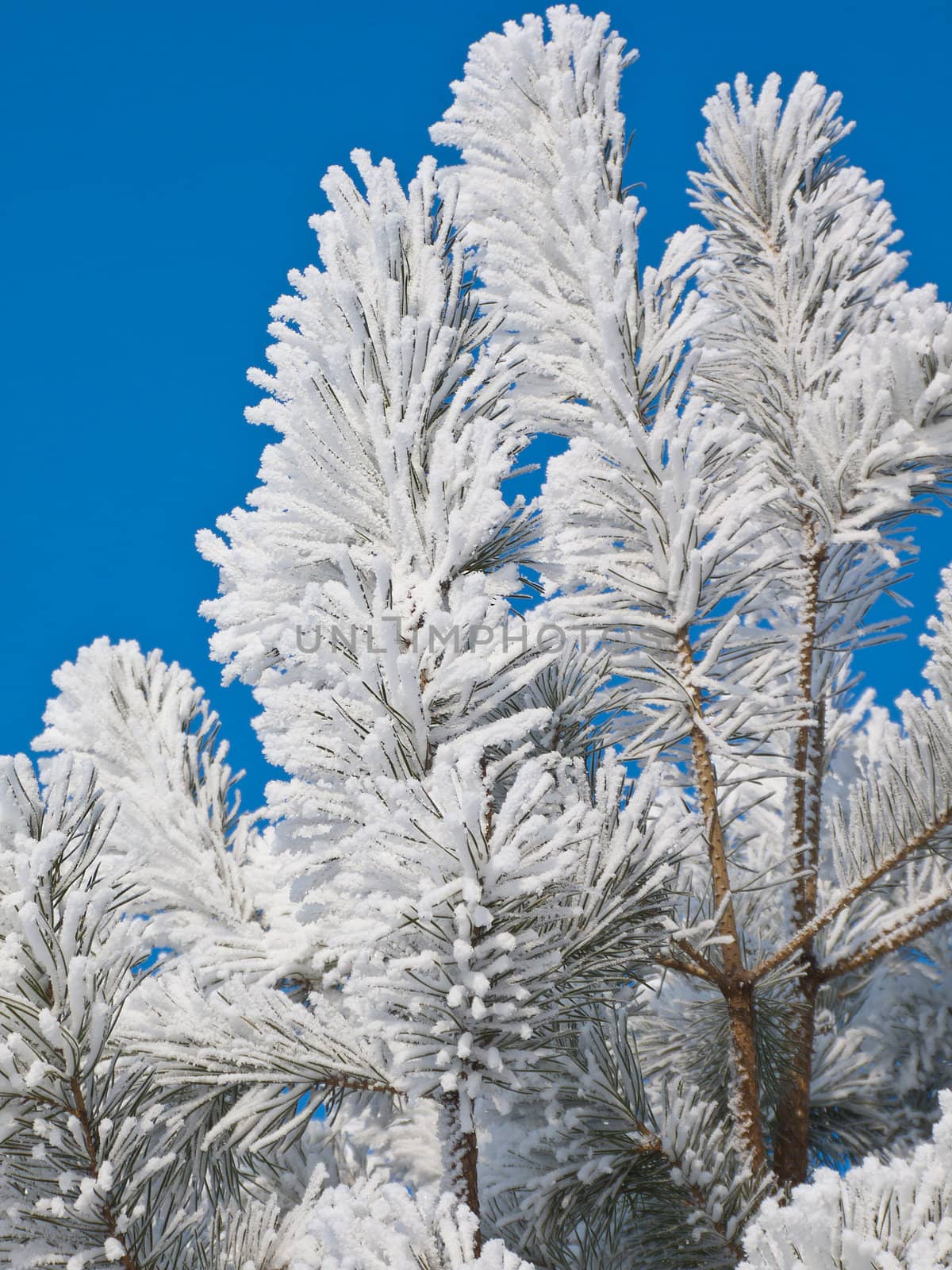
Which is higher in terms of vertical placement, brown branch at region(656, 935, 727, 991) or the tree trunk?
brown branch at region(656, 935, 727, 991)

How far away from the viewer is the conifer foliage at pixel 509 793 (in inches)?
45.3

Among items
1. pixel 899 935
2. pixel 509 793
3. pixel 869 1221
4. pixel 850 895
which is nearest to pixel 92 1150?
pixel 509 793

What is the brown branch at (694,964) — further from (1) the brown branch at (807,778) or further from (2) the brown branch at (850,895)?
(1) the brown branch at (807,778)

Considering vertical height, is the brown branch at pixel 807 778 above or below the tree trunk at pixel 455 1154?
above

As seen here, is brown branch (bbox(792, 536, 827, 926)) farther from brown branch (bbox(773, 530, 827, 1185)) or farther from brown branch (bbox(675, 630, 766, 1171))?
brown branch (bbox(675, 630, 766, 1171))

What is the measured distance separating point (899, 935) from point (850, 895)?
0.45ft

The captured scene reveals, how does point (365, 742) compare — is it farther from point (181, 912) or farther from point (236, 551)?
point (181, 912)

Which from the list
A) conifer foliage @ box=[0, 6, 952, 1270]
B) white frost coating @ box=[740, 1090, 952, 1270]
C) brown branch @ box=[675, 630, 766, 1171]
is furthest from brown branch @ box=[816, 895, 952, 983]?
white frost coating @ box=[740, 1090, 952, 1270]

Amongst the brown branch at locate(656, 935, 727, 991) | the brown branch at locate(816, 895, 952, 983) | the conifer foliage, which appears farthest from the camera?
the brown branch at locate(816, 895, 952, 983)

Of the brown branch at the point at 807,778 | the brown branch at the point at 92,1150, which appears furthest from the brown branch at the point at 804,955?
the brown branch at the point at 92,1150

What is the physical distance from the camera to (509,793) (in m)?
1.13

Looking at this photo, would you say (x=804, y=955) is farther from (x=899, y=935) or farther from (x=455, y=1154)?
(x=455, y=1154)

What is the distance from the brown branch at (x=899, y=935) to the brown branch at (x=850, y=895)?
0.09m

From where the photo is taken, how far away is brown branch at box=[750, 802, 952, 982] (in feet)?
5.21
